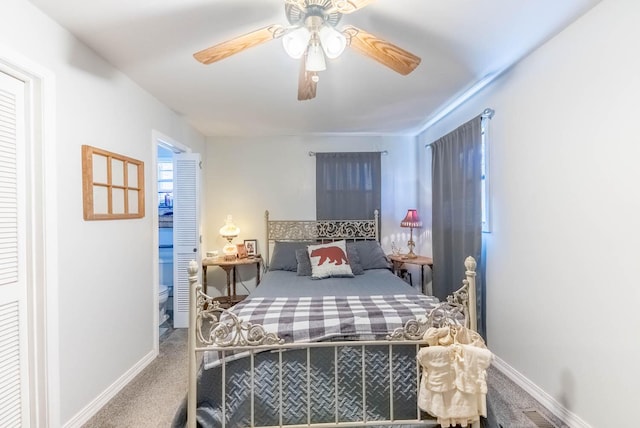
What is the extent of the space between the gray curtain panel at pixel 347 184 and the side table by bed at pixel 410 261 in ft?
2.38

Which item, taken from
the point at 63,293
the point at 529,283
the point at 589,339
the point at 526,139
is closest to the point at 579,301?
the point at 589,339

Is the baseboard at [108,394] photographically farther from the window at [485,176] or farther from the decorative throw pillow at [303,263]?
the window at [485,176]

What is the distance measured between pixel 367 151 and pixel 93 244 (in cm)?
329

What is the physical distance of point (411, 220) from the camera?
161 inches

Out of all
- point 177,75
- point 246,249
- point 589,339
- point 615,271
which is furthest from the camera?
point 246,249

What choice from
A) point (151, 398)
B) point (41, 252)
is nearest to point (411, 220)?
point (151, 398)

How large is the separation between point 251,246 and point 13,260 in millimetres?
2776

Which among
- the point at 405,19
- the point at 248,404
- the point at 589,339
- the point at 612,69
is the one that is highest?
the point at 405,19

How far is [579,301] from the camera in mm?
1866

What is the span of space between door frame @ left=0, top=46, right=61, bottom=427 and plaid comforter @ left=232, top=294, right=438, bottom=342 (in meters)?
1.00

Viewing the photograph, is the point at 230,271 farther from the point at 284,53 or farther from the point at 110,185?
the point at 284,53

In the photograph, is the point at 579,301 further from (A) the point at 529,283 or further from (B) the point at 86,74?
(B) the point at 86,74

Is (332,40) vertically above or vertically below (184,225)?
above

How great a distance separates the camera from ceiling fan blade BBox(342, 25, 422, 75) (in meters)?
1.60
